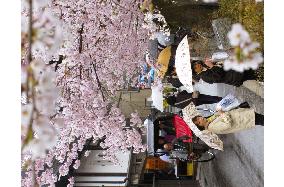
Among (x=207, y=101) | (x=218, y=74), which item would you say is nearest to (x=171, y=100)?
(x=207, y=101)

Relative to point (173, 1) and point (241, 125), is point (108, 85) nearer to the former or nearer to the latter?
point (173, 1)

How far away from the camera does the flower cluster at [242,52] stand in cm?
230

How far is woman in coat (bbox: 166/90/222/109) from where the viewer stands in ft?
9.95

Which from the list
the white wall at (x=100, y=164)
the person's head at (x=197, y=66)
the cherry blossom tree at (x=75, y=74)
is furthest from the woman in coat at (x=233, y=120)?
the white wall at (x=100, y=164)

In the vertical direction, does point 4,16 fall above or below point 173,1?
below

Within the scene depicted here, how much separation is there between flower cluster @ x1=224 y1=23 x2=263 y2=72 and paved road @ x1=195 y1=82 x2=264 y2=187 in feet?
0.79

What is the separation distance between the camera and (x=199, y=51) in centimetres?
282

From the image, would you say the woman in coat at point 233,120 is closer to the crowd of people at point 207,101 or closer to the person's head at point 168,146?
the crowd of people at point 207,101

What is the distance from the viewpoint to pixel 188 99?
11.0 feet

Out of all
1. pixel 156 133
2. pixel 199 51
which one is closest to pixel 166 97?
pixel 156 133

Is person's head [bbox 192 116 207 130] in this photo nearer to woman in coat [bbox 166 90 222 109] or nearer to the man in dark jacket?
woman in coat [bbox 166 90 222 109]

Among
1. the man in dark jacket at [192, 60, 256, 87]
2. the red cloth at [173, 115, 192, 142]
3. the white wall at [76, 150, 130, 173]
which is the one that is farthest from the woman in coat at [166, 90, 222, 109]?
the white wall at [76, 150, 130, 173]
